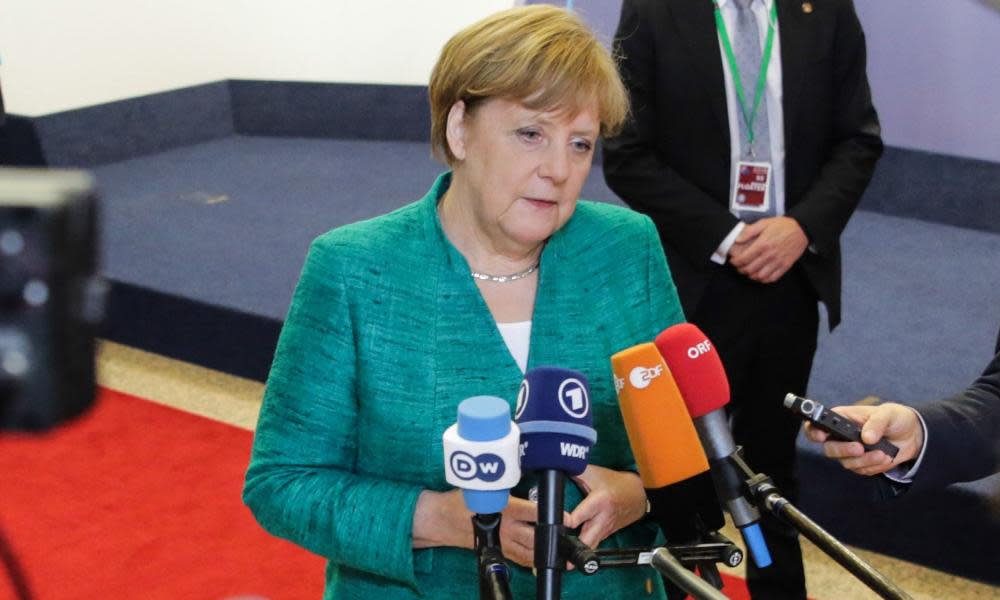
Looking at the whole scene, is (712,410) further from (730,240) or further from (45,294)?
(730,240)

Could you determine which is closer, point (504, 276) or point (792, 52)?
point (504, 276)

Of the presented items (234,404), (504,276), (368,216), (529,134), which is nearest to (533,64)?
(529,134)

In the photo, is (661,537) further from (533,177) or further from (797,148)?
(797,148)

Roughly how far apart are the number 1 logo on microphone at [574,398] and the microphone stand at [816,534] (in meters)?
0.18

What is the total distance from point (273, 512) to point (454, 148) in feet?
1.72

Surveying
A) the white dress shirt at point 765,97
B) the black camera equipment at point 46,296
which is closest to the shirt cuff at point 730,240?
the white dress shirt at point 765,97

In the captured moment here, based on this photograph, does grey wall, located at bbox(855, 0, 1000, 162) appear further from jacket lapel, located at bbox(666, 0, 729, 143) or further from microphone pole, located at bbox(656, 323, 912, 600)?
microphone pole, located at bbox(656, 323, 912, 600)

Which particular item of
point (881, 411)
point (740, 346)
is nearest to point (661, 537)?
point (881, 411)

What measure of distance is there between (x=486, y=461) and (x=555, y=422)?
10 centimetres

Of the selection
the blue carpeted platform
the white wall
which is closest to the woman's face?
the blue carpeted platform

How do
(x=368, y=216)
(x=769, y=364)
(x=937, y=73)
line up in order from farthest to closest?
1. (x=368, y=216)
2. (x=937, y=73)
3. (x=769, y=364)

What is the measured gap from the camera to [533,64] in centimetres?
155

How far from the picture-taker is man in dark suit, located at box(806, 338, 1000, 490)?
141 cm

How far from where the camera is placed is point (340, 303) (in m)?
1.62
